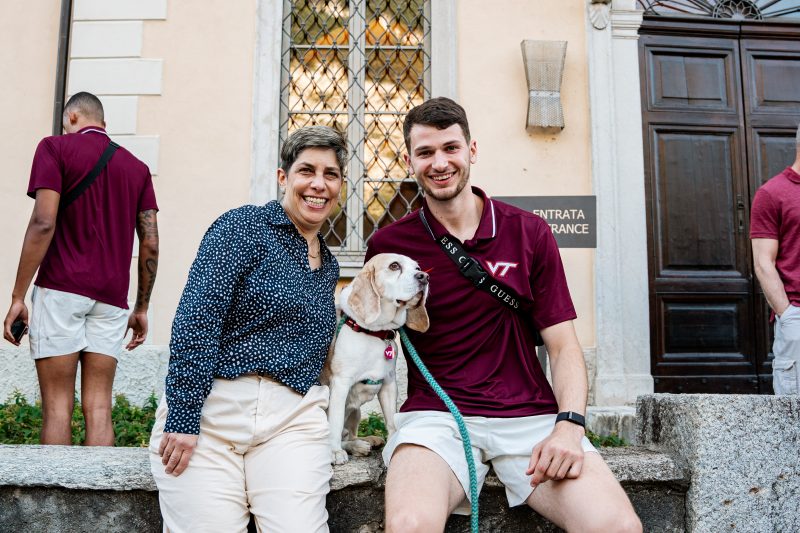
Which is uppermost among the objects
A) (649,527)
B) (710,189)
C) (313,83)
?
(313,83)

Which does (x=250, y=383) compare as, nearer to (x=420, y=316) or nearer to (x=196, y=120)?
(x=420, y=316)

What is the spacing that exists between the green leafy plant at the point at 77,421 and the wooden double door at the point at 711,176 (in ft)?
14.1

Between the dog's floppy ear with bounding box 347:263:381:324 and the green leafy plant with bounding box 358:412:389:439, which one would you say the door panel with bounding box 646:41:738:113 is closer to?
the green leafy plant with bounding box 358:412:389:439

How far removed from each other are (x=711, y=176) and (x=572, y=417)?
182 inches

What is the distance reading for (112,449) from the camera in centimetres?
270

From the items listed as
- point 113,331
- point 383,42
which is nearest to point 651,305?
point 383,42

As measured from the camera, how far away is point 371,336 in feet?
8.16

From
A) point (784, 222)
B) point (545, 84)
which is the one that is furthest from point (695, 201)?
point (784, 222)

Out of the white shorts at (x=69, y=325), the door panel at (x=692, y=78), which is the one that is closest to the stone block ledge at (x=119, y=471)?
the white shorts at (x=69, y=325)

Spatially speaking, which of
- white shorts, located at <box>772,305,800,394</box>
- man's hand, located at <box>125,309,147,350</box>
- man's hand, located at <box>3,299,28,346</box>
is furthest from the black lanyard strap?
man's hand, located at <box>3,299,28,346</box>

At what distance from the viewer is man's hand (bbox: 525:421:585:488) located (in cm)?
203

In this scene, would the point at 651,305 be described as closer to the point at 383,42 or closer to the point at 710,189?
the point at 710,189

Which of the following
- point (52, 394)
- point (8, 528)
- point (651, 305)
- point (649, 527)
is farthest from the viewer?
point (651, 305)

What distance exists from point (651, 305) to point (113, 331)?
446cm
